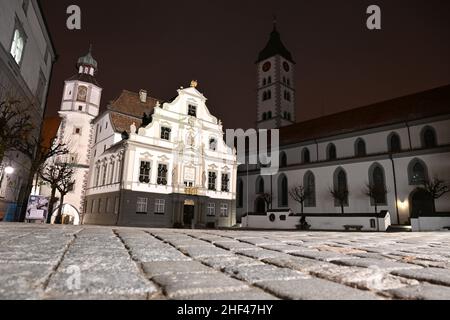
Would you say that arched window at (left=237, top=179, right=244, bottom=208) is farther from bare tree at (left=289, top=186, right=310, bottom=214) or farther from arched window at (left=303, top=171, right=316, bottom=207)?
arched window at (left=303, top=171, right=316, bottom=207)

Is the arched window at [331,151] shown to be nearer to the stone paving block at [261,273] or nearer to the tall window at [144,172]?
the tall window at [144,172]

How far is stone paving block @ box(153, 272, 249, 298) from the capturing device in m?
1.61

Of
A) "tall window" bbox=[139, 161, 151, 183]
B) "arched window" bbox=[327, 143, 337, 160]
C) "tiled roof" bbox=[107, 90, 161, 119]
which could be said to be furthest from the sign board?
"arched window" bbox=[327, 143, 337, 160]

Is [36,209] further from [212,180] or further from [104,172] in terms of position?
[212,180]

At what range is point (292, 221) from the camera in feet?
95.0

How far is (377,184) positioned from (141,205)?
2368 cm

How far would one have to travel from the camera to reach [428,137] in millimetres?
31031

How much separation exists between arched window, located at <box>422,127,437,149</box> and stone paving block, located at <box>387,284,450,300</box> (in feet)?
113

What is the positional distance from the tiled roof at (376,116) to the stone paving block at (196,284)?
1399 inches

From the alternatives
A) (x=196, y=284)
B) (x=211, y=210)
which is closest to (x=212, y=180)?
(x=211, y=210)

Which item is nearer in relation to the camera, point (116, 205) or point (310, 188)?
point (116, 205)

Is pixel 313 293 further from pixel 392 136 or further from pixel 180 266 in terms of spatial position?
pixel 392 136

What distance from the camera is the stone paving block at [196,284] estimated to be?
1614mm
